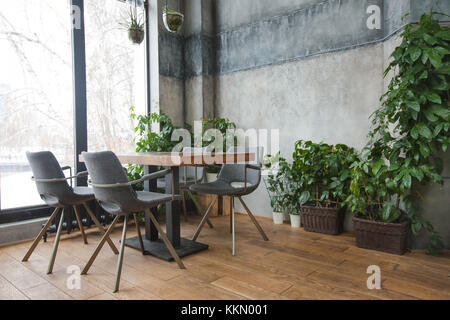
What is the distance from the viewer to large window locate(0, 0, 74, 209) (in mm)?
Answer: 3346

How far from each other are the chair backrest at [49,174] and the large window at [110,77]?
1.44 metres

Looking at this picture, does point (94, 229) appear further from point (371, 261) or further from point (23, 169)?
A: point (371, 261)

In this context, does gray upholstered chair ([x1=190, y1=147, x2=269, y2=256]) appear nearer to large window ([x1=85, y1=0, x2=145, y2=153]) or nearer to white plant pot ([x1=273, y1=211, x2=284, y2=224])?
white plant pot ([x1=273, y1=211, x2=284, y2=224])

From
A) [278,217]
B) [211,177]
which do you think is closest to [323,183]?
[278,217]

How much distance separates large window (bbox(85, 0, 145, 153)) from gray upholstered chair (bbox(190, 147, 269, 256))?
1.64 metres

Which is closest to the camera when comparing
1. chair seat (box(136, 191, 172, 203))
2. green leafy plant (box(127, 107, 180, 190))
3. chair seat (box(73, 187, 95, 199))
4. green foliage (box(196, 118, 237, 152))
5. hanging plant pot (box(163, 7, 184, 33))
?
chair seat (box(136, 191, 172, 203))

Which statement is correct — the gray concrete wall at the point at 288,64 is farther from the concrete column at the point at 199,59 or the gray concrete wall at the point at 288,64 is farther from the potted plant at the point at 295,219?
the potted plant at the point at 295,219

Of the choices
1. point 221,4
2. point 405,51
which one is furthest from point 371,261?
point 221,4

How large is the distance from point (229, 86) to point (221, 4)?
1.22 metres

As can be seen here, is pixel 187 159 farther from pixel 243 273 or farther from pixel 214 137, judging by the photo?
pixel 214 137

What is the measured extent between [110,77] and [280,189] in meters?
2.65

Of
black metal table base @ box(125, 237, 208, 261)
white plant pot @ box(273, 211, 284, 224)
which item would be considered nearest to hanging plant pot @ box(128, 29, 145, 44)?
black metal table base @ box(125, 237, 208, 261)

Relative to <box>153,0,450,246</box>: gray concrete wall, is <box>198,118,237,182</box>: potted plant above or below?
below

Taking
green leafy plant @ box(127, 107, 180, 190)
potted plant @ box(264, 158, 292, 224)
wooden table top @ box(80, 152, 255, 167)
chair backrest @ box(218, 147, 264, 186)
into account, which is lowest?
potted plant @ box(264, 158, 292, 224)
